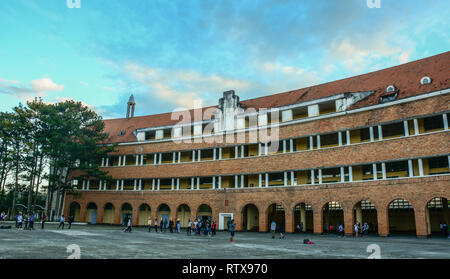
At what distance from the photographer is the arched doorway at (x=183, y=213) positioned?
43562 millimetres

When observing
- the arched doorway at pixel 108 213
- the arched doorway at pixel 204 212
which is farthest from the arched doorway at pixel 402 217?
the arched doorway at pixel 108 213

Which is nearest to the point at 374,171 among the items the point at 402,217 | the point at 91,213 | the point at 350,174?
the point at 350,174

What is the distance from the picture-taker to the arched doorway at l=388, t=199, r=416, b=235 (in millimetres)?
32875

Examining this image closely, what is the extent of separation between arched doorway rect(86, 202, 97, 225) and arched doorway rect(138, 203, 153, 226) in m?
6.62

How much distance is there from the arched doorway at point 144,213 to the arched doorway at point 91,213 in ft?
21.7

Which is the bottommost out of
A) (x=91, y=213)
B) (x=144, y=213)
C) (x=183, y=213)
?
(x=91, y=213)

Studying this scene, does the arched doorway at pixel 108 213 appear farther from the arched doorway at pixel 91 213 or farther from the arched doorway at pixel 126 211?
the arched doorway at pixel 126 211

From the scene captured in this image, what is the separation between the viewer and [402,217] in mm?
33562

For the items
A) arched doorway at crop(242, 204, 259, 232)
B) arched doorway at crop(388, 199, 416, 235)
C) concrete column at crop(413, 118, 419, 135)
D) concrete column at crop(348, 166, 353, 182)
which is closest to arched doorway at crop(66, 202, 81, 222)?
arched doorway at crop(242, 204, 259, 232)

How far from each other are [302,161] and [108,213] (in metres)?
28.6

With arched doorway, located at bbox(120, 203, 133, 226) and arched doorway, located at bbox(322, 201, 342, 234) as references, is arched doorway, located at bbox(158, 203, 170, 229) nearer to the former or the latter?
arched doorway, located at bbox(120, 203, 133, 226)

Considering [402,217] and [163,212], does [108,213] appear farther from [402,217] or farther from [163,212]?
[402,217]
